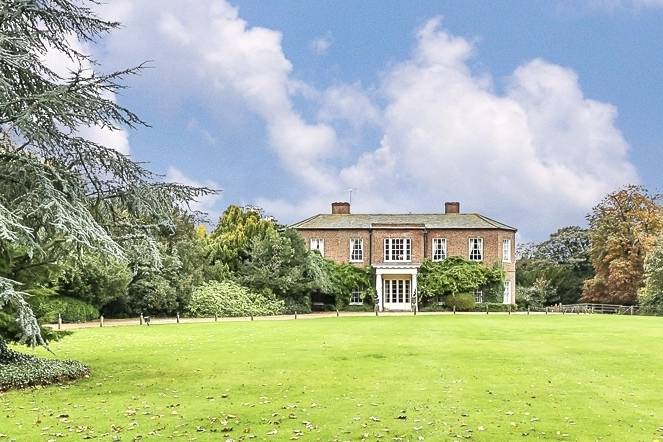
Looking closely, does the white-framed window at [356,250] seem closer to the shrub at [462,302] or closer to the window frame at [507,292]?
the shrub at [462,302]

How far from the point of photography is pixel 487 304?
44531 mm

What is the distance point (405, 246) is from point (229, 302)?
1494cm

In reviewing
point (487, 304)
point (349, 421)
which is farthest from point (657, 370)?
point (487, 304)

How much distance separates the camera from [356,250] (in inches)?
1944

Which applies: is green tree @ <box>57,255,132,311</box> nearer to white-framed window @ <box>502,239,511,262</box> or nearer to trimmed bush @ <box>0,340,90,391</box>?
trimmed bush @ <box>0,340,90,391</box>

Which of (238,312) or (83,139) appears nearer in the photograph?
(83,139)

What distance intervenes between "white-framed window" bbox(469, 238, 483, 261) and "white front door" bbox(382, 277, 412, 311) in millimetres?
4755

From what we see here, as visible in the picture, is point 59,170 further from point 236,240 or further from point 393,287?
point 393,287

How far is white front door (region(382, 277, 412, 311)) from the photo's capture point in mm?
47906

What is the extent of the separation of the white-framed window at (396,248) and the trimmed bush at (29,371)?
1411 inches

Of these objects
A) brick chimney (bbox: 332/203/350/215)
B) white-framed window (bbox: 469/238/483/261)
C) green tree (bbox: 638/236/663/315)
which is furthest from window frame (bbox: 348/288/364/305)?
green tree (bbox: 638/236/663/315)

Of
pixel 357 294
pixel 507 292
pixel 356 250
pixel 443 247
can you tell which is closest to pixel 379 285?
pixel 357 294

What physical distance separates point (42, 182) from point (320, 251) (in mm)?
38662

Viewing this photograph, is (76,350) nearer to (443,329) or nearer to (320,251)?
(443,329)
